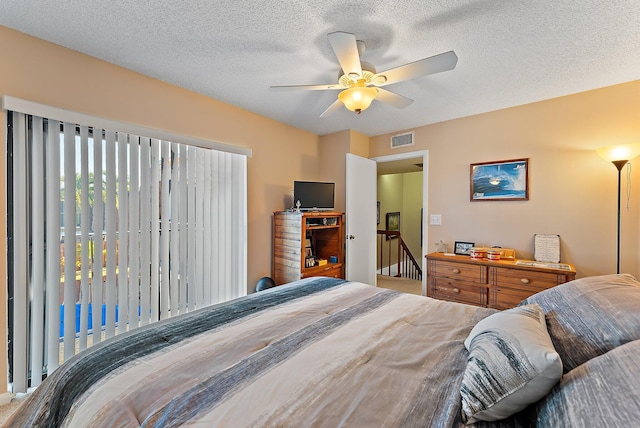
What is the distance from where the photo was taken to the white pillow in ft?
2.48

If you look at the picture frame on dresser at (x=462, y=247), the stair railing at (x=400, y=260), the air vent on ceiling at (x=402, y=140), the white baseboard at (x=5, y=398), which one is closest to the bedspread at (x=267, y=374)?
the white baseboard at (x=5, y=398)

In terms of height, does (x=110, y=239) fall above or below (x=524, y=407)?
above

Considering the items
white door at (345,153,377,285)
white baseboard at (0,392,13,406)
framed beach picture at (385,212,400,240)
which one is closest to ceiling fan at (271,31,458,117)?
white door at (345,153,377,285)

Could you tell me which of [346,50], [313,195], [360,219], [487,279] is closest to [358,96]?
[346,50]

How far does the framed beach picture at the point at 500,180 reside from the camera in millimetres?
3023

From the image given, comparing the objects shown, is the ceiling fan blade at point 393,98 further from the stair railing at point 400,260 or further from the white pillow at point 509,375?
the stair railing at point 400,260

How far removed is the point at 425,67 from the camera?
171cm

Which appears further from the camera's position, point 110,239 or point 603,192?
point 603,192

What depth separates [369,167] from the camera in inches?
158

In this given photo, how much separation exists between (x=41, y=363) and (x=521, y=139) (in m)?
4.76

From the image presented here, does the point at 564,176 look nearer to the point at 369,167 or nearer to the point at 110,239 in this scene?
the point at 369,167

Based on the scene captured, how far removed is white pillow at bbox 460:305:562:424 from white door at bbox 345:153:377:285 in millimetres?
2830

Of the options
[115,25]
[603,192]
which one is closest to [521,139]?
[603,192]

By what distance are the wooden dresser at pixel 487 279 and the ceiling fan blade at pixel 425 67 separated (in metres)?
2.04
